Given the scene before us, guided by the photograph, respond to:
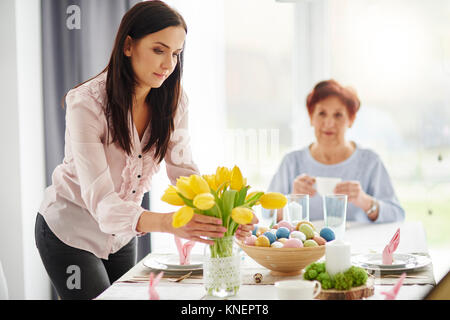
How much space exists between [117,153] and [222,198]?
0.46 metres

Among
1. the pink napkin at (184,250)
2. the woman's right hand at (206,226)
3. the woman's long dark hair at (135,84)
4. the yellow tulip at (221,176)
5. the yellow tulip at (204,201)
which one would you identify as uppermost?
the woman's long dark hair at (135,84)

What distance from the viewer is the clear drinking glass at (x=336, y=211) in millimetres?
1600

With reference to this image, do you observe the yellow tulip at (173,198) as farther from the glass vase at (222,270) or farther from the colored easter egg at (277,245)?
the colored easter egg at (277,245)

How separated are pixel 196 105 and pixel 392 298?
1.94 meters

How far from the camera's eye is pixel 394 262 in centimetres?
142

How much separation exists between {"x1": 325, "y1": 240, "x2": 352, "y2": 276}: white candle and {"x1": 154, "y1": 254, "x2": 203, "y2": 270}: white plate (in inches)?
15.4

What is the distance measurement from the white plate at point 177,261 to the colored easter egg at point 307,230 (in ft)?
0.93

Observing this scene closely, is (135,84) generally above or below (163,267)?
above

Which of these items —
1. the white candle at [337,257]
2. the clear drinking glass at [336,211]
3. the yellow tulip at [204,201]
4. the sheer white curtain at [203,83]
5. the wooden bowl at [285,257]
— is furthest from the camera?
the sheer white curtain at [203,83]

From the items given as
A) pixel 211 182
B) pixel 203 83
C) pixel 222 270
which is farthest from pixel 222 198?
pixel 203 83

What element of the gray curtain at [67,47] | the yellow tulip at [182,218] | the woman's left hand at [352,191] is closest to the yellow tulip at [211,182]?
the yellow tulip at [182,218]

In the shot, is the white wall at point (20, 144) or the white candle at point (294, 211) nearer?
the white candle at point (294, 211)

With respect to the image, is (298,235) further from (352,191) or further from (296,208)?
(352,191)

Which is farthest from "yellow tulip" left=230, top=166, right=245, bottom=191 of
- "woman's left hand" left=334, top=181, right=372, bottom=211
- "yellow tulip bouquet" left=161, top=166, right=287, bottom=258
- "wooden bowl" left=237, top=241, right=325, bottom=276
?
"woman's left hand" left=334, top=181, right=372, bottom=211
